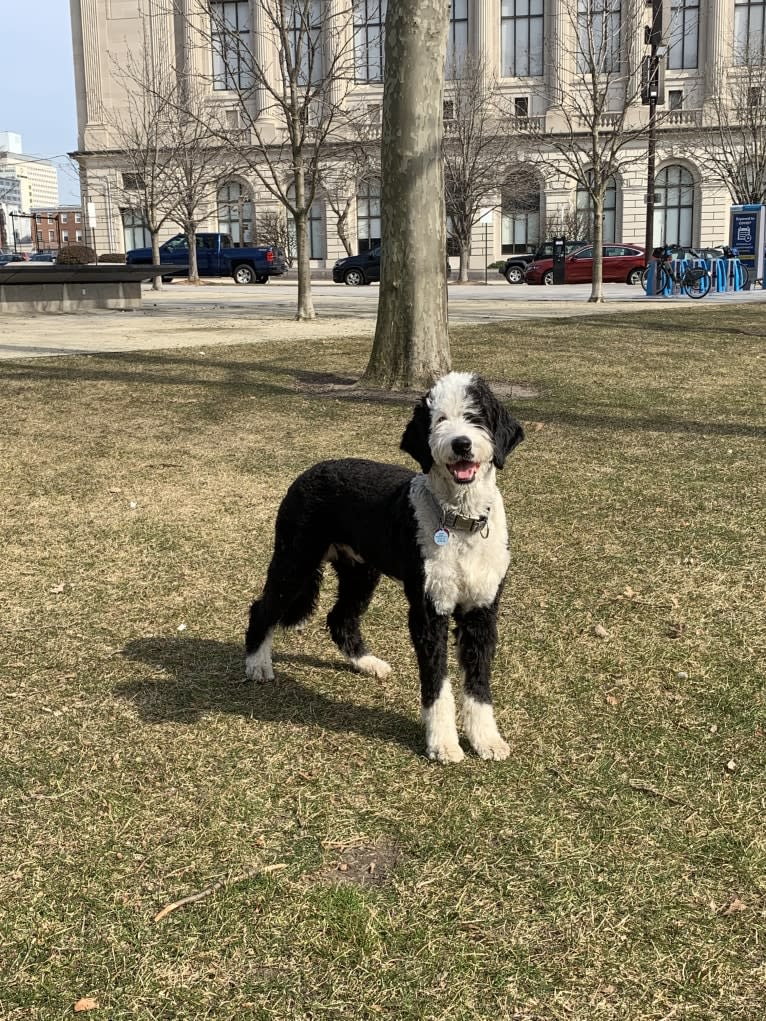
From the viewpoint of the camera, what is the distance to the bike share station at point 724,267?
88.6 feet

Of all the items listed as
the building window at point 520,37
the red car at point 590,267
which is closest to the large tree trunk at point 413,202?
the red car at point 590,267

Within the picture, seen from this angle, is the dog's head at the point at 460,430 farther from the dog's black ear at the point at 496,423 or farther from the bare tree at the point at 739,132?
the bare tree at the point at 739,132

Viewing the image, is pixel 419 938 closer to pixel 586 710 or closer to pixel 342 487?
pixel 586 710

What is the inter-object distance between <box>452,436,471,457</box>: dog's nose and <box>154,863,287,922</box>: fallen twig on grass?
1.29 m

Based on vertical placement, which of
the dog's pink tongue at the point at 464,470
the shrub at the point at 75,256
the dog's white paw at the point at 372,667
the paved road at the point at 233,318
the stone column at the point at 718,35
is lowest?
the dog's white paw at the point at 372,667

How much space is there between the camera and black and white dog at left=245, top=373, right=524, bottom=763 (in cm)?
302

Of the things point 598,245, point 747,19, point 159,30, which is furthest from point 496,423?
point 159,30

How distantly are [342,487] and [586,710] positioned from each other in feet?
4.05

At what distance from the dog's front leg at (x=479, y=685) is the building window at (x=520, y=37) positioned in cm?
5875

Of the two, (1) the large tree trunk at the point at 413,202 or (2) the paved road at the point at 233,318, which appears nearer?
(1) the large tree trunk at the point at 413,202

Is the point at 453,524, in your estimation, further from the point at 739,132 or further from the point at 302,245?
the point at 739,132

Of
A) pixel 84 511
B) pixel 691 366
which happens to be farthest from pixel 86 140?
pixel 84 511

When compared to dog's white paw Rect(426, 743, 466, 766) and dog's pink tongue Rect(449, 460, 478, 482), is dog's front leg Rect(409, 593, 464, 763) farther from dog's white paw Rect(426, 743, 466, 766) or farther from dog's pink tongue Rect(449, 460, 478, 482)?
dog's pink tongue Rect(449, 460, 478, 482)

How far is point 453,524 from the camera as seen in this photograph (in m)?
3.10
